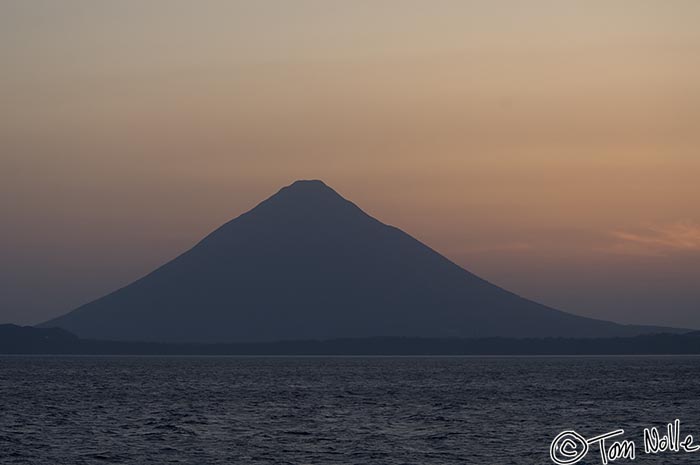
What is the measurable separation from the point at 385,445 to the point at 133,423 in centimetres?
2374

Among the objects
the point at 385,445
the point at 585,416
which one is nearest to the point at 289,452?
the point at 385,445

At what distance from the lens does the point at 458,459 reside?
221 ft

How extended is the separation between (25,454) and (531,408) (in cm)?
4911

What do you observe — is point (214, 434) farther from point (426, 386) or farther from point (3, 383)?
point (3, 383)

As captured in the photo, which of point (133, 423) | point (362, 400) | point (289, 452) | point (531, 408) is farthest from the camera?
point (362, 400)

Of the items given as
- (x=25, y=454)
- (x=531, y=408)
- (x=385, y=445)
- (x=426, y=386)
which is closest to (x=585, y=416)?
(x=531, y=408)

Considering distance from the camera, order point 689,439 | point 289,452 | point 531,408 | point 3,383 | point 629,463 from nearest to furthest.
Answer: point 629,463 < point 289,452 < point 689,439 < point 531,408 < point 3,383

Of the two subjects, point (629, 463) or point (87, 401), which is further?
point (87, 401)

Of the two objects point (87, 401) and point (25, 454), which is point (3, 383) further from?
point (25, 454)

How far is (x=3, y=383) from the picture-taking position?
549 feet
